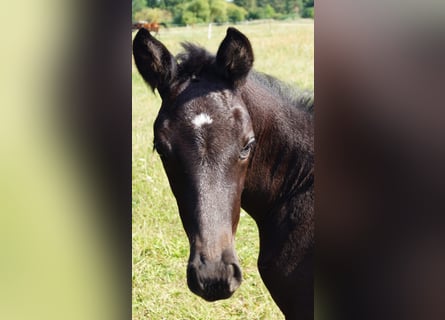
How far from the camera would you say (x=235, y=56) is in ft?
7.97

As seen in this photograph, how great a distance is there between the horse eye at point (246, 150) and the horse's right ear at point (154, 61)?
0.41 m

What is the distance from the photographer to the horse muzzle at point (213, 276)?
2.36 meters

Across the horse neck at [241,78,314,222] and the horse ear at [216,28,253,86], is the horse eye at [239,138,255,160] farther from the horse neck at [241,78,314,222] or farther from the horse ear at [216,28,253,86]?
the horse ear at [216,28,253,86]

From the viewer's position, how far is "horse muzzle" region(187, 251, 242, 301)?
2363mm
